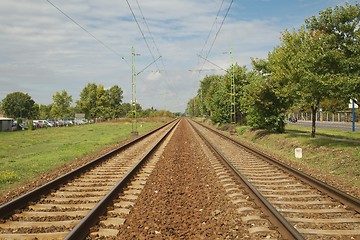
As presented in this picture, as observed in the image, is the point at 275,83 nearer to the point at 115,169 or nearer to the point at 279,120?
the point at 279,120

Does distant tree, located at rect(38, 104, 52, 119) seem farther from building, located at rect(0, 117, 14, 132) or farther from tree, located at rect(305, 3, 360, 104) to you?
tree, located at rect(305, 3, 360, 104)

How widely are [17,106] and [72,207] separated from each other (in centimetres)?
16282

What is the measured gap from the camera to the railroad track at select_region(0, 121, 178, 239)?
6.44m

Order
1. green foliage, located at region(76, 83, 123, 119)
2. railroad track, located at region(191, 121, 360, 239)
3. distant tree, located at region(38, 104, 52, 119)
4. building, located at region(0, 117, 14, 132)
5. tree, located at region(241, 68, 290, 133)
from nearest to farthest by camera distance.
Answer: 1. railroad track, located at region(191, 121, 360, 239)
2. tree, located at region(241, 68, 290, 133)
3. building, located at region(0, 117, 14, 132)
4. green foliage, located at region(76, 83, 123, 119)
5. distant tree, located at region(38, 104, 52, 119)

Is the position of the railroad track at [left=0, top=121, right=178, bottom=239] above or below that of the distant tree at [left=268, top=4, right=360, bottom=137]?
below

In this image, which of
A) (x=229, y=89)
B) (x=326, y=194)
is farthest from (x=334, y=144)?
(x=229, y=89)

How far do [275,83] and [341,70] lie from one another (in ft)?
40.9

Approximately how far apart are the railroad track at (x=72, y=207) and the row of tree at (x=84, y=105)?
9888 cm

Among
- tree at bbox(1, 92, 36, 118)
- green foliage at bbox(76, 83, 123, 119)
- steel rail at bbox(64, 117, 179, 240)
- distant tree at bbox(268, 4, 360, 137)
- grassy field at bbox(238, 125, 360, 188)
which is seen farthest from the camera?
tree at bbox(1, 92, 36, 118)

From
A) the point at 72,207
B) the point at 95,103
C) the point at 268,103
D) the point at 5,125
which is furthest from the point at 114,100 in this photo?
the point at 72,207

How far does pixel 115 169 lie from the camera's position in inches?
557

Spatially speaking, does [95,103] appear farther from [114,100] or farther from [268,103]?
[268,103]

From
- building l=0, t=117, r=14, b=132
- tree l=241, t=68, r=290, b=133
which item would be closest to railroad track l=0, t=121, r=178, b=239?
tree l=241, t=68, r=290, b=133

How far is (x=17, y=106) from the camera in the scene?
156m
